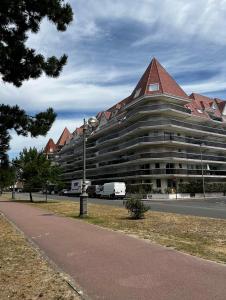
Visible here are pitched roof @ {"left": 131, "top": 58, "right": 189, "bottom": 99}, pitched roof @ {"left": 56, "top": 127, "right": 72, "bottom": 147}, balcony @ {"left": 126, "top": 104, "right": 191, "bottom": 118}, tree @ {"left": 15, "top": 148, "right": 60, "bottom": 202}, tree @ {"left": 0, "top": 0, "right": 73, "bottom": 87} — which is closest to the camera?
tree @ {"left": 0, "top": 0, "right": 73, "bottom": 87}

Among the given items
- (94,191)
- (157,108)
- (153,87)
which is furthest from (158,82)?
(94,191)

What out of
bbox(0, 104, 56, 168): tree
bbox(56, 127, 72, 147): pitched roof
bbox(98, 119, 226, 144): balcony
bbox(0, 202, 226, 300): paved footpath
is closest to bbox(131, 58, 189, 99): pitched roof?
bbox(98, 119, 226, 144): balcony

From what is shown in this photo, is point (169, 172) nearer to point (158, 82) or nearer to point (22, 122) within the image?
point (158, 82)

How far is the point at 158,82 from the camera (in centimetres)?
6675

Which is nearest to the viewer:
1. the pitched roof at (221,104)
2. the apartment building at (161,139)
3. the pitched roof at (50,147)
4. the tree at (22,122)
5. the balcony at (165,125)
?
the tree at (22,122)

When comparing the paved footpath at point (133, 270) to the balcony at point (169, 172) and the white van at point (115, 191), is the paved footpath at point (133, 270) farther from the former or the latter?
the balcony at point (169, 172)

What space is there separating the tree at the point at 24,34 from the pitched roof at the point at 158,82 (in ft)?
179

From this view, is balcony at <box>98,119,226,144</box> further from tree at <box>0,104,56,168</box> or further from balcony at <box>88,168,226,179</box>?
tree at <box>0,104,56,168</box>

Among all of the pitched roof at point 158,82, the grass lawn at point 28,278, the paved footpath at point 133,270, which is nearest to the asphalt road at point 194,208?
the paved footpath at point 133,270

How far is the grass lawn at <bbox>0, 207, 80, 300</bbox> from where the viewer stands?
5809mm

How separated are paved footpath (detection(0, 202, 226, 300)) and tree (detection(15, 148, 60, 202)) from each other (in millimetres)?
31019

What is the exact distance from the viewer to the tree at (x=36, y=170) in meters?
42.0

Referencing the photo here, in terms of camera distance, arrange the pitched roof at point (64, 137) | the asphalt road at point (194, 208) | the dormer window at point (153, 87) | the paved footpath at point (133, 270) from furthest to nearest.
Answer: the pitched roof at point (64, 137) < the dormer window at point (153, 87) < the asphalt road at point (194, 208) < the paved footpath at point (133, 270)

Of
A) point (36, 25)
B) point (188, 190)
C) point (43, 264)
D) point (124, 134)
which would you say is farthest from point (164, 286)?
point (124, 134)
